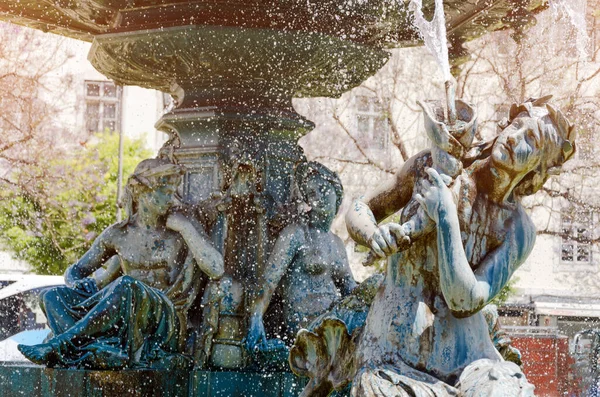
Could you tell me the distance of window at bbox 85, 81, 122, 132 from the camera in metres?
26.3

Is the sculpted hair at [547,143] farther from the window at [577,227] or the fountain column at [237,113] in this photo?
the window at [577,227]

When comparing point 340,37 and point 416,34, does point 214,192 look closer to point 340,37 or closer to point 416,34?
point 340,37

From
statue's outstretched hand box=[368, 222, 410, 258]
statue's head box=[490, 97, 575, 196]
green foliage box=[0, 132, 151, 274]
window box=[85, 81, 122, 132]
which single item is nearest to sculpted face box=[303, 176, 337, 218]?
statue's head box=[490, 97, 575, 196]

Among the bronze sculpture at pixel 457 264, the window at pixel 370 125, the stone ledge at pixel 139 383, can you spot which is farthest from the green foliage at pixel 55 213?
the bronze sculpture at pixel 457 264

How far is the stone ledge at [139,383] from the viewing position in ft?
18.3

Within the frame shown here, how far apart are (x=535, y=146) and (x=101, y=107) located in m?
23.3

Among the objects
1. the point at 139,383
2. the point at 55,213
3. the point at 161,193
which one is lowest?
the point at 139,383

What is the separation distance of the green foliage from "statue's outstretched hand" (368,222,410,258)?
17088mm

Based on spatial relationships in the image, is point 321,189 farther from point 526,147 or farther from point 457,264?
point 457,264

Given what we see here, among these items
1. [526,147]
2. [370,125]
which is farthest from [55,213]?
[526,147]

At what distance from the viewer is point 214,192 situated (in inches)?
250

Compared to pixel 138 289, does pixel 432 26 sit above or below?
above

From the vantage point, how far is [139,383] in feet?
18.5

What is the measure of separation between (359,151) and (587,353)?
10.0 m
